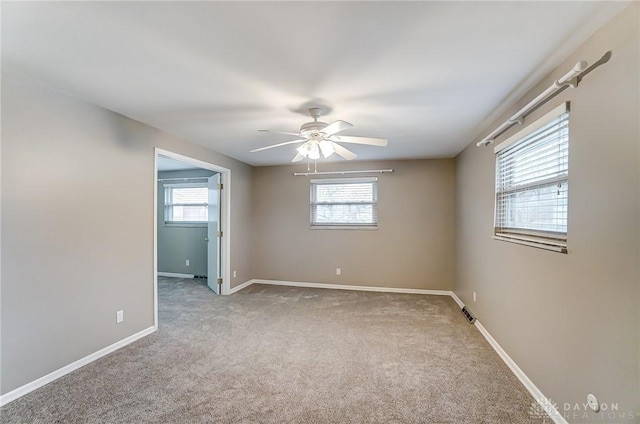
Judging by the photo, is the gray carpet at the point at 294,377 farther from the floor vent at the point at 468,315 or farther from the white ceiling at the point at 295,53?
the white ceiling at the point at 295,53

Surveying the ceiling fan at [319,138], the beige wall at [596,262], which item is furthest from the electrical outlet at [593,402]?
the ceiling fan at [319,138]

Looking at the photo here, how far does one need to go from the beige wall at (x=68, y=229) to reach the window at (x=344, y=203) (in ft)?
9.28

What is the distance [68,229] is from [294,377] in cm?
225

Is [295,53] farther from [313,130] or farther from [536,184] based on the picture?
[536,184]

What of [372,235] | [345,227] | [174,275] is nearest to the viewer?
[372,235]

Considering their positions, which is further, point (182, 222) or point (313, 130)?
point (182, 222)

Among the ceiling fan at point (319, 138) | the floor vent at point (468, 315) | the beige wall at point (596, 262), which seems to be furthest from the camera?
the floor vent at point (468, 315)

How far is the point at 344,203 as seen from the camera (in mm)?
5238

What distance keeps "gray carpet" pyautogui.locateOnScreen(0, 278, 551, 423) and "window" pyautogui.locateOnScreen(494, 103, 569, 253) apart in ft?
3.92

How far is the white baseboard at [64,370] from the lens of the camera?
6.61 ft

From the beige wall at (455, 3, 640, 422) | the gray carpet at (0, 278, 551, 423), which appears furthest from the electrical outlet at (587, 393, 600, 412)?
the gray carpet at (0, 278, 551, 423)

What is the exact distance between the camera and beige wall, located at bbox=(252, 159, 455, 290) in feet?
15.9

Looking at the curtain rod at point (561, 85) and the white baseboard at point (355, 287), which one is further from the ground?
the curtain rod at point (561, 85)

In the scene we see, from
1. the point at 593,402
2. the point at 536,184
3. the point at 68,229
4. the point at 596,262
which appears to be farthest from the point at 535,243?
the point at 68,229
